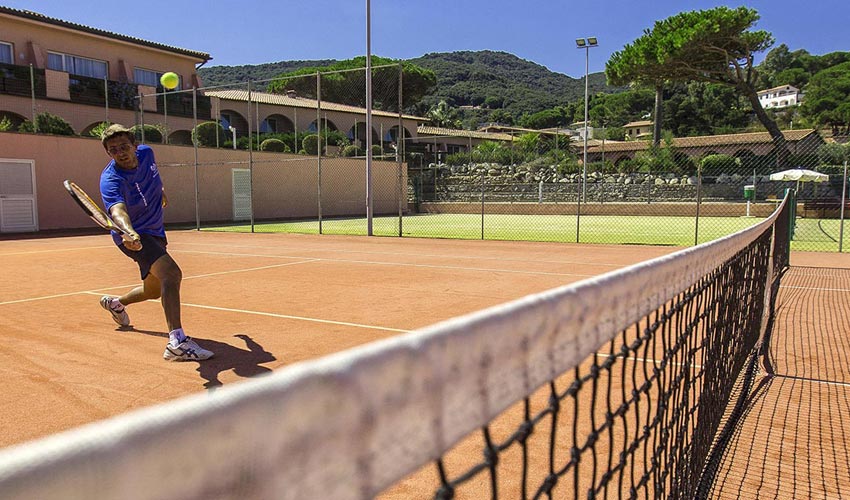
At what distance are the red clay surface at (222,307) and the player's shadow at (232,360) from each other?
0.04 ft

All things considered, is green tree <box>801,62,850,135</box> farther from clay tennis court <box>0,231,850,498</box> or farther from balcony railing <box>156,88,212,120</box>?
clay tennis court <box>0,231,850,498</box>

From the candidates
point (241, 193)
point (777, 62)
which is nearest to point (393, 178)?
point (241, 193)

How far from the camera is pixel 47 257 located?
1210cm

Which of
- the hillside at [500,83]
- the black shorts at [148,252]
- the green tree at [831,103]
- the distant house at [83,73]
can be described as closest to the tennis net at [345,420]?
the black shorts at [148,252]

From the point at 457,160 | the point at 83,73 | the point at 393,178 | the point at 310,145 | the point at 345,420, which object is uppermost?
the point at 83,73

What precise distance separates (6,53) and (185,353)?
87.0ft

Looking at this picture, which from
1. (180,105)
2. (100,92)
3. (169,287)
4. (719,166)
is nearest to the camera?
(169,287)

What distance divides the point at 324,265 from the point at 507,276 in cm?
319

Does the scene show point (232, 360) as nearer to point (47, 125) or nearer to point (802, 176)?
point (47, 125)

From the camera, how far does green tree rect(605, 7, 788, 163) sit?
35844mm

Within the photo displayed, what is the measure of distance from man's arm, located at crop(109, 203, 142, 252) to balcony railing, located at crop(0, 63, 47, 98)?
78.5ft

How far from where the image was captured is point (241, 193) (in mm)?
25859

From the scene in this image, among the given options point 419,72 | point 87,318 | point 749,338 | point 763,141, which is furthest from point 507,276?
point 419,72

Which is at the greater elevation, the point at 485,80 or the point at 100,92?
the point at 485,80
